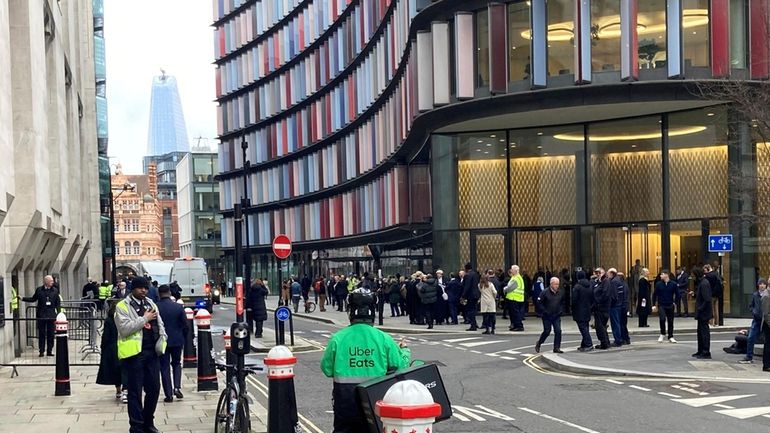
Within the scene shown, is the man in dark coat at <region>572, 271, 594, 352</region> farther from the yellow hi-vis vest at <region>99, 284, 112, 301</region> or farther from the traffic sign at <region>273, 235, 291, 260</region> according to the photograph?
the yellow hi-vis vest at <region>99, 284, 112, 301</region>

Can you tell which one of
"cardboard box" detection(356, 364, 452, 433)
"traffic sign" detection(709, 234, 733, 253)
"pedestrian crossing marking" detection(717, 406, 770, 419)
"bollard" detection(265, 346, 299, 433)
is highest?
"traffic sign" detection(709, 234, 733, 253)

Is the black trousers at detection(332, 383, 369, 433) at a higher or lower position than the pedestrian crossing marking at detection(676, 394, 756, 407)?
higher

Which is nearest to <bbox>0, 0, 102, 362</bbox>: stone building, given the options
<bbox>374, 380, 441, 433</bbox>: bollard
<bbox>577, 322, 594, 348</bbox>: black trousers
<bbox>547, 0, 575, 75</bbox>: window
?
<bbox>577, 322, 594, 348</bbox>: black trousers

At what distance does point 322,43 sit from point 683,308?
38751 millimetres

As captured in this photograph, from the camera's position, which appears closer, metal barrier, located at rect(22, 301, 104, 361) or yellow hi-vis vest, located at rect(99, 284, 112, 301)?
metal barrier, located at rect(22, 301, 104, 361)

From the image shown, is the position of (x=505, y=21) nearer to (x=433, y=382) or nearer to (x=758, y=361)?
(x=758, y=361)

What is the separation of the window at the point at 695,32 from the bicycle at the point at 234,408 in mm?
22810

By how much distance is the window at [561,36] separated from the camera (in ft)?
99.1

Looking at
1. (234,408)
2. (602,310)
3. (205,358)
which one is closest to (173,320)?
(205,358)

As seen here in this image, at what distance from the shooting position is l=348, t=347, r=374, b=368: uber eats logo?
7.26 meters

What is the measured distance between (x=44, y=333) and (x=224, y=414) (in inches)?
450

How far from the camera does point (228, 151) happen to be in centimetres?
8300

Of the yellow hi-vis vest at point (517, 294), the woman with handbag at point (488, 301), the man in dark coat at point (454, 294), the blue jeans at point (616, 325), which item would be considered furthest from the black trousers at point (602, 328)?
the man in dark coat at point (454, 294)

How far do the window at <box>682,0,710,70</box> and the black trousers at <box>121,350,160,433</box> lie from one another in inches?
887
